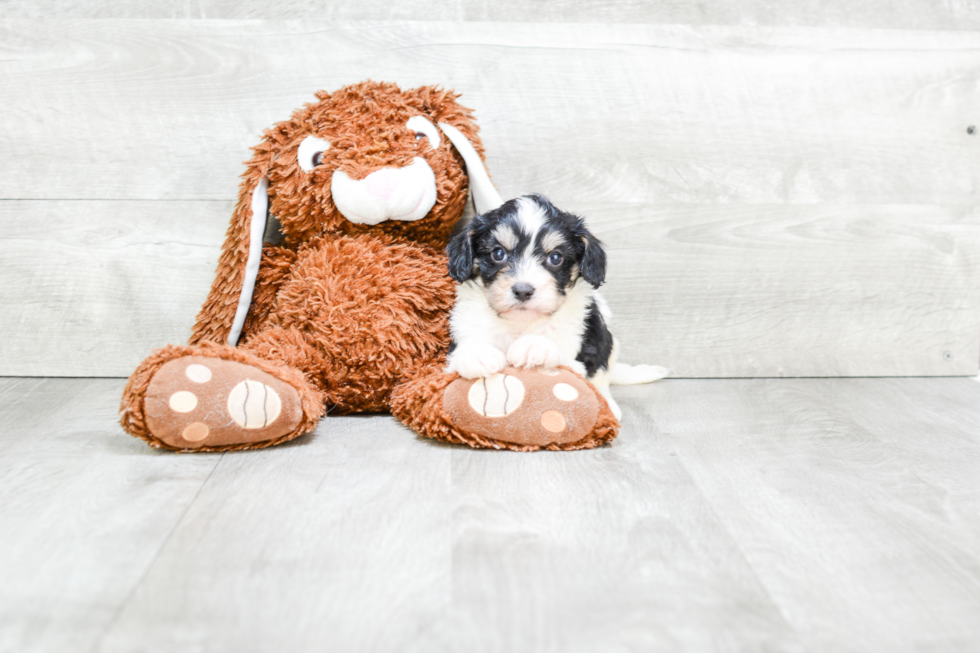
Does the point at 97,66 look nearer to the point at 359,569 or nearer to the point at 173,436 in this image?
the point at 173,436

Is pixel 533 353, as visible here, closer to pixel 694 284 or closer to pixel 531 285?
pixel 531 285

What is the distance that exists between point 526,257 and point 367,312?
0.37 meters

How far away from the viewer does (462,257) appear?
165cm

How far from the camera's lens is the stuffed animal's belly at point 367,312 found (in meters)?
1.73

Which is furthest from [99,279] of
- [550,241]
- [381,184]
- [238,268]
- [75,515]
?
[550,241]

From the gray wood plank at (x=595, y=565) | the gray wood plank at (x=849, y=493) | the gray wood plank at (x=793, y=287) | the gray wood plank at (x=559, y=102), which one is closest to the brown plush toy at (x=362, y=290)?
the gray wood plank at (x=595, y=565)

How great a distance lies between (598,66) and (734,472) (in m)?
1.11

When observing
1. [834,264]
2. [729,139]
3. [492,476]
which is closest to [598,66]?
[729,139]

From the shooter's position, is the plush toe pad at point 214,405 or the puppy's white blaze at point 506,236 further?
the puppy's white blaze at point 506,236

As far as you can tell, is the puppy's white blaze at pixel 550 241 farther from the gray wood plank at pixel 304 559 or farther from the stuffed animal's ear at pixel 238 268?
the stuffed animal's ear at pixel 238 268

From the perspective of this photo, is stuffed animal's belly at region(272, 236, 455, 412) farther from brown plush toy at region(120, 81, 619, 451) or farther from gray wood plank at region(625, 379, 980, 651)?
gray wood plank at region(625, 379, 980, 651)

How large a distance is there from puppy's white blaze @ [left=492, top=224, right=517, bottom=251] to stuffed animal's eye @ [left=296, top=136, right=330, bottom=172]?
1.47 feet

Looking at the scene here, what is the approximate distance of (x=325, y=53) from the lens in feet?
6.66

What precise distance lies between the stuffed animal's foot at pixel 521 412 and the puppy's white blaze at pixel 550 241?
9.7 inches
